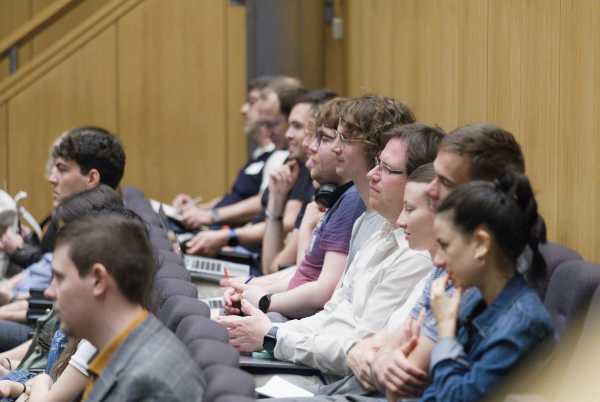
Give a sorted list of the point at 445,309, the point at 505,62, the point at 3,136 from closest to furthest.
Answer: the point at 445,309 < the point at 505,62 < the point at 3,136

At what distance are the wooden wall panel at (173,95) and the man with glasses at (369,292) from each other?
3902 mm

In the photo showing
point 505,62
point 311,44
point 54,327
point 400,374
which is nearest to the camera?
point 400,374

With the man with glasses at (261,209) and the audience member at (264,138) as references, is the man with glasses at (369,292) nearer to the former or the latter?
the man with glasses at (261,209)

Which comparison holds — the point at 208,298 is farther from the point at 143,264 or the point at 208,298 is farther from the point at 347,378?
the point at 143,264

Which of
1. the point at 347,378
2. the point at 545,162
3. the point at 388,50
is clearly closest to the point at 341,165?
the point at 545,162

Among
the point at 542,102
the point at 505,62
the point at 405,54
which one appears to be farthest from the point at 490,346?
the point at 405,54

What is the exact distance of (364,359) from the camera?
8.75 ft

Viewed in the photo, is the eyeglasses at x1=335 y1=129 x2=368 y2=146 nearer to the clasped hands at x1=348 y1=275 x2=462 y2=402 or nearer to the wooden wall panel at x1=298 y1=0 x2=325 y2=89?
the clasped hands at x1=348 y1=275 x2=462 y2=402

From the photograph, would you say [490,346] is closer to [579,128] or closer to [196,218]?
[579,128]

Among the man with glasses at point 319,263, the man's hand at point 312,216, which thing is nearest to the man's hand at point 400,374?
the man with glasses at point 319,263

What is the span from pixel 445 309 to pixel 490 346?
0.54 feet

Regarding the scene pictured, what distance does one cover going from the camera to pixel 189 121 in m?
7.17

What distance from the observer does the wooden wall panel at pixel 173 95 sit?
7109 mm

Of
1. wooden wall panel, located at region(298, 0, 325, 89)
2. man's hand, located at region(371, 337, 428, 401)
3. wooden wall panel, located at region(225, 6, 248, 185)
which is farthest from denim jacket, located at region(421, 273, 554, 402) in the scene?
wooden wall panel, located at region(298, 0, 325, 89)
